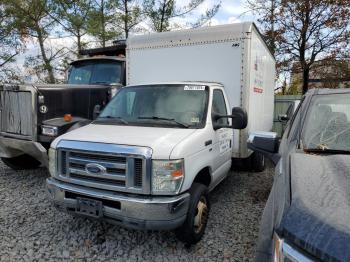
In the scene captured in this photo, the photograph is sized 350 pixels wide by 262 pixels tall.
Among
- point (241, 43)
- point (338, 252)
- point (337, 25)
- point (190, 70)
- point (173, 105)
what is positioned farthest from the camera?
point (337, 25)

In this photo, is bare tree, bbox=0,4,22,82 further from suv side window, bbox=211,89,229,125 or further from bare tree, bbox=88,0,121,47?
suv side window, bbox=211,89,229,125

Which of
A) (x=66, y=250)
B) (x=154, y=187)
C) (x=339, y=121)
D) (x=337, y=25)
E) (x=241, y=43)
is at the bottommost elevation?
(x=66, y=250)

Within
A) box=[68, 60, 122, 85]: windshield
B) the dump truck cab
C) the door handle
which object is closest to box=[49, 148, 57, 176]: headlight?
the dump truck cab

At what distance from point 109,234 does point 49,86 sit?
3226mm

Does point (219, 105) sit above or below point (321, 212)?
above

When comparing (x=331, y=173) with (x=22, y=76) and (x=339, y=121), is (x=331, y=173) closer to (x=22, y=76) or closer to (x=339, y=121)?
(x=339, y=121)

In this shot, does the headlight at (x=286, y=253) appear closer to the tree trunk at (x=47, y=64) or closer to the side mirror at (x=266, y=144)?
the side mirror at (x=266, y=144)

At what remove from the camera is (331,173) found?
80.0 inches

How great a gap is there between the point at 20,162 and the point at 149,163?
16.0ft

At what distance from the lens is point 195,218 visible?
3.70 meters

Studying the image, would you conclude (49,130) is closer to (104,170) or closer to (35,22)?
(104,170)

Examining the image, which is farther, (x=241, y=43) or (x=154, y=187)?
(x=241, y=43)

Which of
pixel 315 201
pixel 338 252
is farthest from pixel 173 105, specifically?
pixel 338 252

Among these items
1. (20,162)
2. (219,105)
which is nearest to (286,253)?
(219,105)
